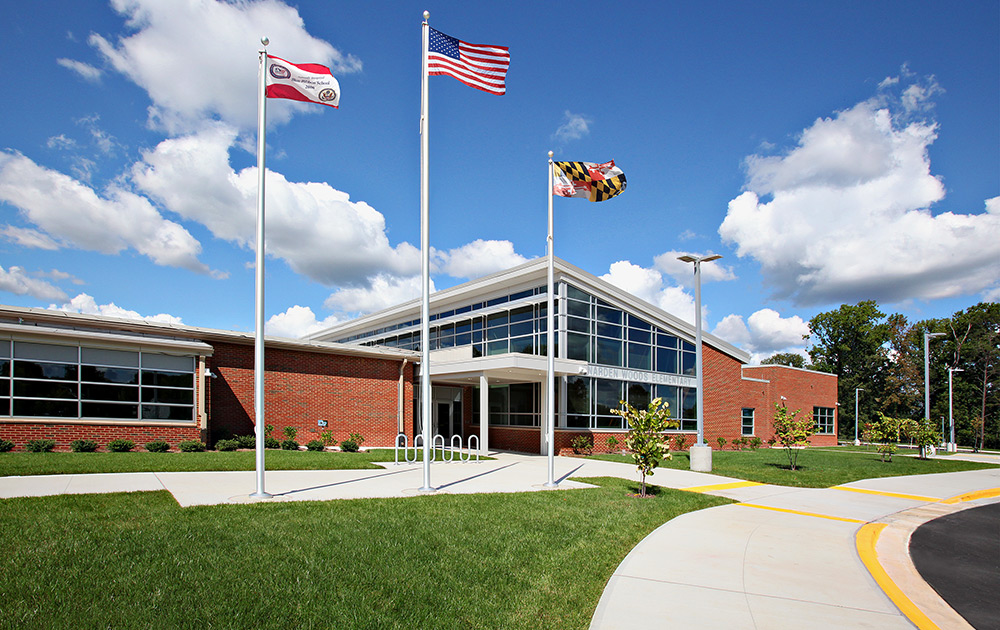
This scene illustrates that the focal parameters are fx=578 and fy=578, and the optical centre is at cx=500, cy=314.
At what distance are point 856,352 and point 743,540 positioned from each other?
7754 centimetres

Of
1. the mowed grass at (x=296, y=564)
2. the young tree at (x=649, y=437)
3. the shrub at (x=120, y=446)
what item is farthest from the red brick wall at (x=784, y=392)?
the shrub at (x=120, y=446)

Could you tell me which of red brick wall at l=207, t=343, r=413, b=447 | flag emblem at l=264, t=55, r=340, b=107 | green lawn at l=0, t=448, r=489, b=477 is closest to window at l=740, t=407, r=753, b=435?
red brick wall at l=207, t=343, r=413, b=447

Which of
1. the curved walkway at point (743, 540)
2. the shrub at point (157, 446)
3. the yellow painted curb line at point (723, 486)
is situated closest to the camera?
the curved walkway at point (743, 540)

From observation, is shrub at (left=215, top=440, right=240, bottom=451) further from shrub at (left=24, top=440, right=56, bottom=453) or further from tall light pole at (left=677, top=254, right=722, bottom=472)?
tall light pole at (left=677, top=254, right=722, bottom=472)

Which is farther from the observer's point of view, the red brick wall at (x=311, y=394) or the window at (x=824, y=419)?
the window at (x=824, y=419)

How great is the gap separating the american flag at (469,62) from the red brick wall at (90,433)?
43.5ft

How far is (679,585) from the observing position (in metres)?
5.95

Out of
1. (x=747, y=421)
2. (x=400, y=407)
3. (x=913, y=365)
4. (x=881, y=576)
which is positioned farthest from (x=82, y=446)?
(x=913, y=365)

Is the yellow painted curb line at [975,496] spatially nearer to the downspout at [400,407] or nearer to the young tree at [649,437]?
the young tree at [649,437]

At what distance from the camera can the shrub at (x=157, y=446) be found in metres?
16.5

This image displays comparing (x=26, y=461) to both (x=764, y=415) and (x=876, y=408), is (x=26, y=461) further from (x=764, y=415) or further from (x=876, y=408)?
(x=876, y=408)

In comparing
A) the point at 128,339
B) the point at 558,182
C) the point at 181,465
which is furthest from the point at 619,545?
the point at 128,339

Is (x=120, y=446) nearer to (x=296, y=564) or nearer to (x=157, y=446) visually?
(x=157, y=446)

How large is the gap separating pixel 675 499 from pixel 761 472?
7.48 meters
